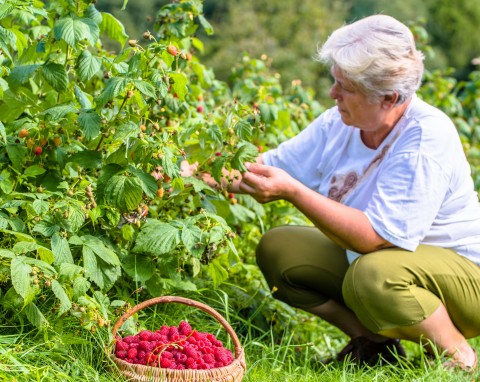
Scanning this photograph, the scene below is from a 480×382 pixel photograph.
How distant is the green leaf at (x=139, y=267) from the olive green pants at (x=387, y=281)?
0.62 metres

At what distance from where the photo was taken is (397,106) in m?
2.80

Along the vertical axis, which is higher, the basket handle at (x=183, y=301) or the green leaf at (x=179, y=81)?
the green leaf at (x=179, y=81)

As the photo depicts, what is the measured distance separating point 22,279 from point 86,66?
66cm

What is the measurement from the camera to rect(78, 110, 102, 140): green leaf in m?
2.35

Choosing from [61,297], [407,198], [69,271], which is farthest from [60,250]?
[407,198]

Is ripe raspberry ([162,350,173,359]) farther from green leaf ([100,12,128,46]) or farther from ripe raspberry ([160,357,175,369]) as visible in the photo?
green leaf ([100,12,128,46])

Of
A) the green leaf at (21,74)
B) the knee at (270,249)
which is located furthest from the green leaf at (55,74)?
the knee at (270,249)

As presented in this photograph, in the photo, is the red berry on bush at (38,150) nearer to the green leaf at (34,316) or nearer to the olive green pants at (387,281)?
the green leaf at (34,316)

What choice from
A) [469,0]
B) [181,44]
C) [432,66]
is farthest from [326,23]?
[181,44]

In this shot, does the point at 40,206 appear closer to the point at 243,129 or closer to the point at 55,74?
the point at 55,74

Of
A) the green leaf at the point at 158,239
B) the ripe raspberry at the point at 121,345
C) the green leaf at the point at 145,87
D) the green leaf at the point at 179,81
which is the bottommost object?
the ripe raspberry at the point at 121,345

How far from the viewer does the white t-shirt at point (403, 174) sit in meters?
2.72

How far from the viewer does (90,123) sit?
7.76 ft

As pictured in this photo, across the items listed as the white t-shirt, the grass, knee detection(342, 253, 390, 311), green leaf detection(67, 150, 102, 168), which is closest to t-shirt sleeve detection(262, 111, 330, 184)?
the white t-shirt
